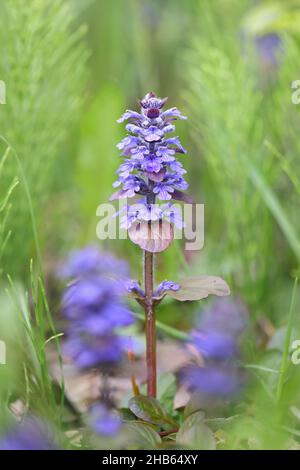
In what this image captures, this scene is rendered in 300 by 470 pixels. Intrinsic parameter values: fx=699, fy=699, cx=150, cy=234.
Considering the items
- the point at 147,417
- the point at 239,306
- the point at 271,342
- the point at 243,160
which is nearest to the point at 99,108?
the point at 243,160

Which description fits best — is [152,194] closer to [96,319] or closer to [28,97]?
[96,319]

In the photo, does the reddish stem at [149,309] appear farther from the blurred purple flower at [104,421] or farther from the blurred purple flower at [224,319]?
the blurred purple flower at [224,319]

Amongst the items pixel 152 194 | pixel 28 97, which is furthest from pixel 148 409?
pixel 28 97

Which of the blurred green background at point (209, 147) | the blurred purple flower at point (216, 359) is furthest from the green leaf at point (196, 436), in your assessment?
the blurred green background at point (209, 147)

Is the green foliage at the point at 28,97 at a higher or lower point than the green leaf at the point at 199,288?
higher

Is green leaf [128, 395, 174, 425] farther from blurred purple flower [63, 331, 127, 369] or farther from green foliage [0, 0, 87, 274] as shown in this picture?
green foliage [0, 0, 87, 274]

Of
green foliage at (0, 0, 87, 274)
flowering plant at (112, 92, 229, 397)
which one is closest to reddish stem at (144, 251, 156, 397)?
flowering plant at (112, 92, 229, 397)
